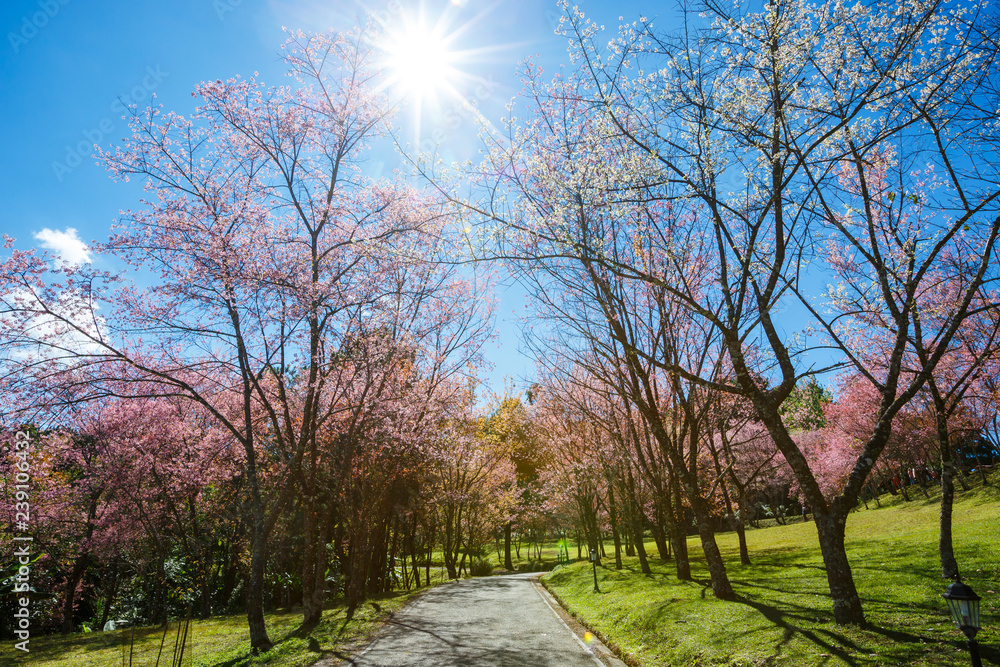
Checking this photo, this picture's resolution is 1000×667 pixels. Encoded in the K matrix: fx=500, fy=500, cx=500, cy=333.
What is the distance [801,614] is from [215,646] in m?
13.6

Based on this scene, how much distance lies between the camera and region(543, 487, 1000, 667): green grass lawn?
6359 mm

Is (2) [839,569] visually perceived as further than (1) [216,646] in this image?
No

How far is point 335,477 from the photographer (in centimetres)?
1652

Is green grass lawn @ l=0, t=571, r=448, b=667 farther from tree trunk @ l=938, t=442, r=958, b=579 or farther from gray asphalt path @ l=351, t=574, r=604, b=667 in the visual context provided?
tree trunk @ l=938, t=442, r=958, b=579

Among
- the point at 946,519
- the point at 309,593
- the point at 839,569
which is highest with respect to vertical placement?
the point at 946,519

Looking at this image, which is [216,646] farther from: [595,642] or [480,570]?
[480,570]

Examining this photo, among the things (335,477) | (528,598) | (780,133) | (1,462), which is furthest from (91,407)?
(780,133)

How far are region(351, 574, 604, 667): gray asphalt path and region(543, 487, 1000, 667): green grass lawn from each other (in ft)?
3.24

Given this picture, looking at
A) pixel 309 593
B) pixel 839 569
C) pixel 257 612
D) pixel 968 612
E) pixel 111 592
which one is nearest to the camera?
pixel 968 612

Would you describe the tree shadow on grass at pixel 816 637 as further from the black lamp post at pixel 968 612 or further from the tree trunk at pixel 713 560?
the tree trunk at pixel 713 560

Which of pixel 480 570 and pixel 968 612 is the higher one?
pixel 968 612

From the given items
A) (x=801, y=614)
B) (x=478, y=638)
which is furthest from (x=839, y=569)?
(x=478, y=638)

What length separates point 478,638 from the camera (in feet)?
35.1

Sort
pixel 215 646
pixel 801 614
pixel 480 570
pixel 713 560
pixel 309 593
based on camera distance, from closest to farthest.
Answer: pixel 801 614
pixel 713 560
pixel 215 646
pixel 309 593
pixel 480 570
